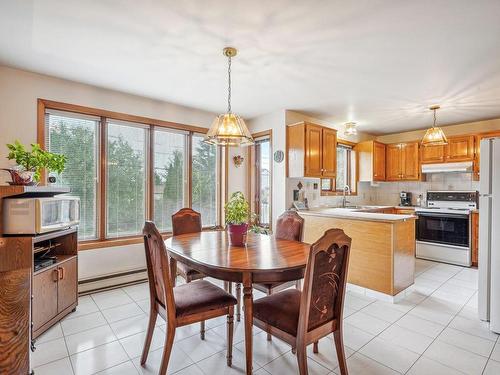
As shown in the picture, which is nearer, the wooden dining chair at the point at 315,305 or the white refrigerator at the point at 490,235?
the wooden dining chair at the point at 315,305

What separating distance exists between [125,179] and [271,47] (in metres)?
2.52

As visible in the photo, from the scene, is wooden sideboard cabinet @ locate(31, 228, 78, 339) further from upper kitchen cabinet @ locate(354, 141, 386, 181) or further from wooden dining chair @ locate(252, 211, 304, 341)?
upper kitchen cabinet @ locate(354, 141, 386, 181)

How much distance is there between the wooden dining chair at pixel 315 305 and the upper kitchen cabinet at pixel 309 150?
2367 mm

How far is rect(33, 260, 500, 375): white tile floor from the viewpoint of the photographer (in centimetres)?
189

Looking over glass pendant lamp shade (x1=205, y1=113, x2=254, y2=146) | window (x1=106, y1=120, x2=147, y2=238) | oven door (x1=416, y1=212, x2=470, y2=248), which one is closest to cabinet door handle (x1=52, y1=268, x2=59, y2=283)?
window (x1=106, y1=120, x2=147, y2=238)

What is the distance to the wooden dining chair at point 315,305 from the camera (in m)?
1.50

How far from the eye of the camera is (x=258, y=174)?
4750 millimetres

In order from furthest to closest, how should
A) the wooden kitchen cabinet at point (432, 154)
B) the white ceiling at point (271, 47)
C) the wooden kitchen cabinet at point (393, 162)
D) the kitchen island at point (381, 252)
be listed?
the wooden kitchen cabinet at point (393, 162), the wooden kitchen cabinet at point (432, 154), the kitchen island at point (381, 252), the white ceiling at point (271, 47)

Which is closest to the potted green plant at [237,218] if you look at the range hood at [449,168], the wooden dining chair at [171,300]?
the wooden dining chair at [171,300]

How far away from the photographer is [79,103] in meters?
3.18

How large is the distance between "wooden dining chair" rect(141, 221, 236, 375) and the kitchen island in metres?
1.96

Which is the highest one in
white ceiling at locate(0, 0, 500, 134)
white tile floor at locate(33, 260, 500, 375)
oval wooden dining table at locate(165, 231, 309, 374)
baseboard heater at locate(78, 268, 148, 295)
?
white ceiling at locate(0, 0, 500, 134)

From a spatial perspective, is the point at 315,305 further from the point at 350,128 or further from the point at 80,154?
the point at 350,128

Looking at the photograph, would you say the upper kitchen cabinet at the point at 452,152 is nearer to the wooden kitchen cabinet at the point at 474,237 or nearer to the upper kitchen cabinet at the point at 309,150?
the wooden kitchen cabinet at the point at 474,237
